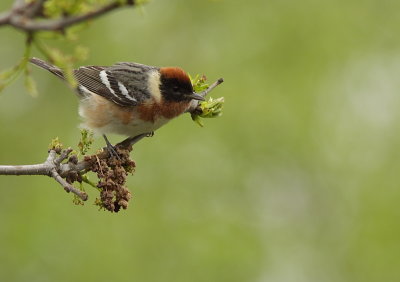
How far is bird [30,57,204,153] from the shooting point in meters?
5.52

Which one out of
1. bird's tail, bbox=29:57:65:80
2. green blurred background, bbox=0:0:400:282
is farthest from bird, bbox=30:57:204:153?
green blurred background, bbox=0:0:400:282

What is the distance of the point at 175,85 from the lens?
214 inches

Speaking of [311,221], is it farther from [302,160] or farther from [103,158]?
[103,158]

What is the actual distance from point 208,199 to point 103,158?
5488 mm

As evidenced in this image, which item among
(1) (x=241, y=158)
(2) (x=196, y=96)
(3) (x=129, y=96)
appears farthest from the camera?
(1) (x=241, y=158)

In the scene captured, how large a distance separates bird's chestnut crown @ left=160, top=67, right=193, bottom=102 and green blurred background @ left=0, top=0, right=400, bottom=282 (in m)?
3.03

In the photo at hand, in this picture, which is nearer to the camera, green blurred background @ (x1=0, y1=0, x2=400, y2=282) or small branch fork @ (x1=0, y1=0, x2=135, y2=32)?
small branch fork @ (x1=0, y1=0, x2=135, y2=32)

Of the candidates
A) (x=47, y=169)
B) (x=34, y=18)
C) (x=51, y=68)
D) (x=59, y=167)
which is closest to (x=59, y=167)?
(x=59, y=167)

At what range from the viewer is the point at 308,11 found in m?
10.7

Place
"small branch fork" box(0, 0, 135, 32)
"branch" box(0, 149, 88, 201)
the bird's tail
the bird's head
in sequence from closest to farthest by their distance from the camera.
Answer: "small branch fork" box(0, 0, 135, 32) < "branch" box(0, 149, 88, 201) < the bird's head < the bird's tail

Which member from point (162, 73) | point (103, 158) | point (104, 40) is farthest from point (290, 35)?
point (103, 158)

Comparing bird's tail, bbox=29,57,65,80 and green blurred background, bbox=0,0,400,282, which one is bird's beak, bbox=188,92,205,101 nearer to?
bird's tail, bbox=29,57,65,80

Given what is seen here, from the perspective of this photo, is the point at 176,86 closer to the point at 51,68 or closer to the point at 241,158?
the point at 51,68

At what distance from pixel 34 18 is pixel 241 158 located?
790cm
